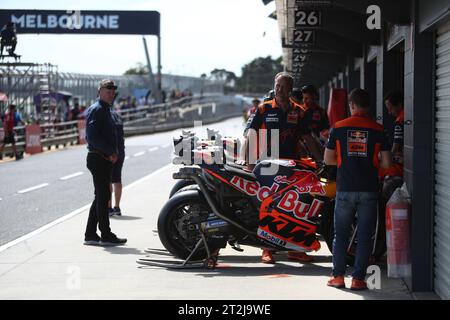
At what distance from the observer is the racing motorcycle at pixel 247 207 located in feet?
27.4

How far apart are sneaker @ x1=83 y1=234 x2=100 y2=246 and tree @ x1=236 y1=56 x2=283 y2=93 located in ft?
A: 406

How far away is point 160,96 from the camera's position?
177 ft

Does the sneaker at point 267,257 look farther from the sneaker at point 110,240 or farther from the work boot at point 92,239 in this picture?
the work boot at point 92,239

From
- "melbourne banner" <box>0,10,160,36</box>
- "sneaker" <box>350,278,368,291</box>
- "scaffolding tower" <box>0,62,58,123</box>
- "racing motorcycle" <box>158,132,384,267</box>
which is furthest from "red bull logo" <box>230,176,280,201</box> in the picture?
"melbourne banner" <box>0,10,160,36</box>

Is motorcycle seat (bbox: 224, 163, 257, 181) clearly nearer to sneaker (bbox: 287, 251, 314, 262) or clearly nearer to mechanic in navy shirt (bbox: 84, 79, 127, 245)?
sneaker (bbox: 287, 251, 314, 262)

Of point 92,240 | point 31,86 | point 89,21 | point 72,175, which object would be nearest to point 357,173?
point 92,240

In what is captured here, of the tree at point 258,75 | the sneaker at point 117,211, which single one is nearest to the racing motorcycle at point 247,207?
the sneaker at point 117,211

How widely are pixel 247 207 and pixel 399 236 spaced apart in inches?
69.1

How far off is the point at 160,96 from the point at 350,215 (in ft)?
154

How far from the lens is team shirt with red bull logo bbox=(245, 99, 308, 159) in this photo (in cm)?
910

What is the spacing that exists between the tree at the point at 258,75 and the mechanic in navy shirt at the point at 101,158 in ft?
406

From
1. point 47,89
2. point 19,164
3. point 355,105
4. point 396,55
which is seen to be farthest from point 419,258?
point 47,89

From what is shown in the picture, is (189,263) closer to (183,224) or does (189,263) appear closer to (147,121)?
(183,224)

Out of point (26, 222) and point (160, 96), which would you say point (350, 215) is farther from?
point (160, 96)
